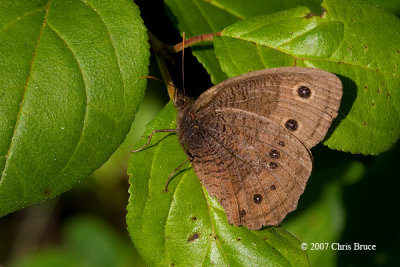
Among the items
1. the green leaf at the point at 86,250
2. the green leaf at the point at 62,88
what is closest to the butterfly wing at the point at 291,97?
the green leaf at the point at 62,88

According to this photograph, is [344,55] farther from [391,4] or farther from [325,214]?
[325,214]

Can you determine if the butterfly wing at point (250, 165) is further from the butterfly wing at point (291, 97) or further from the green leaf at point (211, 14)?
the green leaf at point (211, 14)

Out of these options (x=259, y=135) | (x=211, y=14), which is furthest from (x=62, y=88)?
(x=211, y=14)

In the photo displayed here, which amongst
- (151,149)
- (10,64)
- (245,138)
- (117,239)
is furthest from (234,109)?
→ (117,239)

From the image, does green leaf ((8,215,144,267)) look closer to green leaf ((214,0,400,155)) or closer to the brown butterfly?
the brown butterfly

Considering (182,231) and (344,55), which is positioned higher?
(344,55)

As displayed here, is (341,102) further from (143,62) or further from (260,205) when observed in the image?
(143,62)
